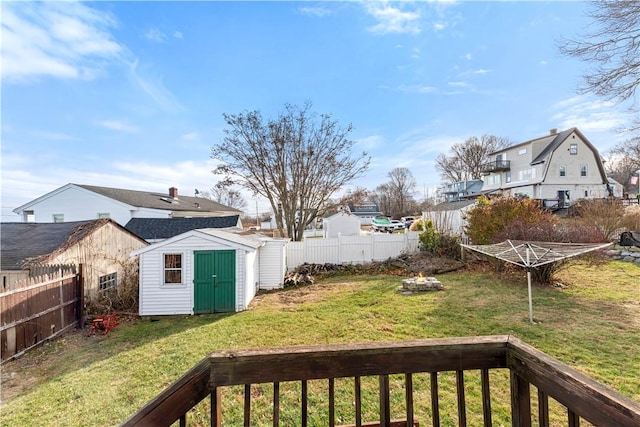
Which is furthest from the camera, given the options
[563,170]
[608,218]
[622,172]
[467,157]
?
[467,157]

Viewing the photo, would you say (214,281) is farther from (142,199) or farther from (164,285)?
(142,199)

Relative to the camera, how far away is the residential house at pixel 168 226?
49.8 feet

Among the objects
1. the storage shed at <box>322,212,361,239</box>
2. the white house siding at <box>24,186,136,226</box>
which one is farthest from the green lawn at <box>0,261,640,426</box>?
the storage shed at <box>322,212,361,239</box>

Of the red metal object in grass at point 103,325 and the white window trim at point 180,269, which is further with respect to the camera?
the white window trim at point 180,269

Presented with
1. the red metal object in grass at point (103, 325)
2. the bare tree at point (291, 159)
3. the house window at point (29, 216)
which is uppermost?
the bare tree at point (291, 159)

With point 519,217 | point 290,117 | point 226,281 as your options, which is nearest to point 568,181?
point 519,217

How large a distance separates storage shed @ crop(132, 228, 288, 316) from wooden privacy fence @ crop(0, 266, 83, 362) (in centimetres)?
152

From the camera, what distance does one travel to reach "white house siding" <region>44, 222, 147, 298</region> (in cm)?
784

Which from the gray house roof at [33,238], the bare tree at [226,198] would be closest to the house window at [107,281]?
the gray house roof at [33,238]

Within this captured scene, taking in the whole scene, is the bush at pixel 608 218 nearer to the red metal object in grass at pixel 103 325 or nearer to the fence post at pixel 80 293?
the red metal object in grass at pixel 103 325

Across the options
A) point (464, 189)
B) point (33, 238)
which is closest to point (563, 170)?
point (464, 189)

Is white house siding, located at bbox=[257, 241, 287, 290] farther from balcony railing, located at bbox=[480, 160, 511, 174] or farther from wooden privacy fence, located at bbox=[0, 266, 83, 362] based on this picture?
balcony railing, located at bbox=[480, 160, 511, 174]

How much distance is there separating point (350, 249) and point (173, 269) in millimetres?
7760

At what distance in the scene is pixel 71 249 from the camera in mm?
7785
